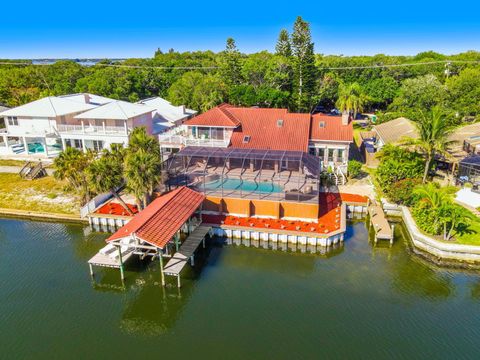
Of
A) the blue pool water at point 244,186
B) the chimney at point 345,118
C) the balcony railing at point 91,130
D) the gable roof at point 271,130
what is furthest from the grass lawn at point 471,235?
the balcony railing at point 91,130

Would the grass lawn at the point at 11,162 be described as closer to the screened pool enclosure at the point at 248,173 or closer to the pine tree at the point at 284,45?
the screened pool enclosure at the point at 248,173

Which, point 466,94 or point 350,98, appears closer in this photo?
point 466,94

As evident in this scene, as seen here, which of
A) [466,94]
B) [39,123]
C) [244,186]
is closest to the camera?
[244,186]

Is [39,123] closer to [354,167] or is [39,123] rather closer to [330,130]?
[330,130]

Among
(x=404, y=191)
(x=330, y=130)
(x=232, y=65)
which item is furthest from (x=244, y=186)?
(x=232, y=65)

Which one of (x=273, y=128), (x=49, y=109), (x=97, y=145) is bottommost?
(x=97, y=145)

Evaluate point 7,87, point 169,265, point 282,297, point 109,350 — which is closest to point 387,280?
point 282,297
